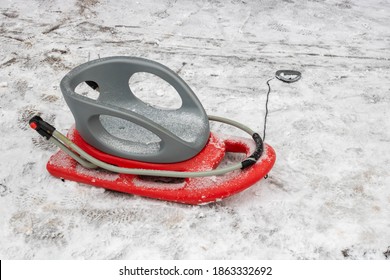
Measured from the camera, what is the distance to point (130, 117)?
5.59ft

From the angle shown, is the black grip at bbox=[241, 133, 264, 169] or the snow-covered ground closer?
the snow-covered ground

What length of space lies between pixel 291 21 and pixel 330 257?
2731 millimetres

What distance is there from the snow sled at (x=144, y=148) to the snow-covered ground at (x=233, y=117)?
92 mm

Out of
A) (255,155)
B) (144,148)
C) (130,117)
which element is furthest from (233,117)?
(130,117)

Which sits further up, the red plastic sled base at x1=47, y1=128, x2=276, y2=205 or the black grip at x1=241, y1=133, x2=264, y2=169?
the black grip at x1=241, y1=133, x2=264, y2=169

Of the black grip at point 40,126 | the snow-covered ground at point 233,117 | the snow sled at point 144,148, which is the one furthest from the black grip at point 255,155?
the black grip at point 40,126

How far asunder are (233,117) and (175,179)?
0.73 meters

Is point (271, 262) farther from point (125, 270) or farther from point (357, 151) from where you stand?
point (357, 151)

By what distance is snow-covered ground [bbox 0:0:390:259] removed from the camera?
1734 mm

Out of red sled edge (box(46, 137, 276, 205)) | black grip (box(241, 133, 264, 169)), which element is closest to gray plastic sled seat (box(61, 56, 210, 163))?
red sled edge (box(46, 137, 276, 205))

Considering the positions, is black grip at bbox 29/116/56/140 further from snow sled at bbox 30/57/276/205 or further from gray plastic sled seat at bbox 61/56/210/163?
gray plastic sled seat at bbox 61/56/210/163

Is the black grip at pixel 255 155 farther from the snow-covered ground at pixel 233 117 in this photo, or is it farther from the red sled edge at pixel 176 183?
the snow-covered ground at pixel 233 117

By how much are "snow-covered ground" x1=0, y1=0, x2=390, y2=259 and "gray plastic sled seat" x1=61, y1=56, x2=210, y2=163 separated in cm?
24

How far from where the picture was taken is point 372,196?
1.96 metres
